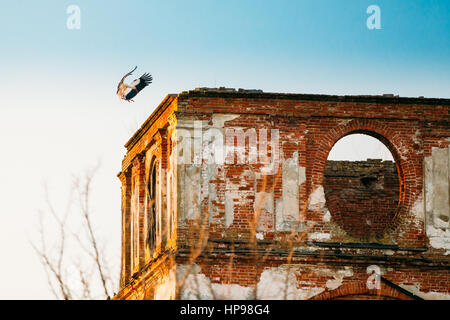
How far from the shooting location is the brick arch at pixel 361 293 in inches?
1136

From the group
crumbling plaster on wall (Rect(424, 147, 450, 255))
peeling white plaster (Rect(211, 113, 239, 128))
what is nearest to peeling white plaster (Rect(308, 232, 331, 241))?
crumbling plaster on wall (Rect(424, 147, 450, 255))

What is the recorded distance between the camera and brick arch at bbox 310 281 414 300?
28.9 metres

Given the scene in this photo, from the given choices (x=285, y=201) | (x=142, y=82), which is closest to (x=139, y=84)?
(x=142, y=82)

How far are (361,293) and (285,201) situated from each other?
2.49m

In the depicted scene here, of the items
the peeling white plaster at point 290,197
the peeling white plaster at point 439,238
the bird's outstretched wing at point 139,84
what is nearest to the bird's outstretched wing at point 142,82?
the bird's outstretched wing at point 139,84

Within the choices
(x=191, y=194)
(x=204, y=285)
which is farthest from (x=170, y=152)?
(x=204, y=285)

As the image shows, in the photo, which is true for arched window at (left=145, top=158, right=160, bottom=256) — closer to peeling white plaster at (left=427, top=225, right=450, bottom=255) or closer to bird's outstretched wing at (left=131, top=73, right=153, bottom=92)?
bird's outstretched wing at (left=131, top=73, right=153, bottom=92)

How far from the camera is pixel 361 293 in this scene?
28953mm

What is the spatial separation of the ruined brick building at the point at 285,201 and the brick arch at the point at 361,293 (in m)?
0.02

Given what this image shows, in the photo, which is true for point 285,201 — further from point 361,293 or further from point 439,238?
point 439,238
